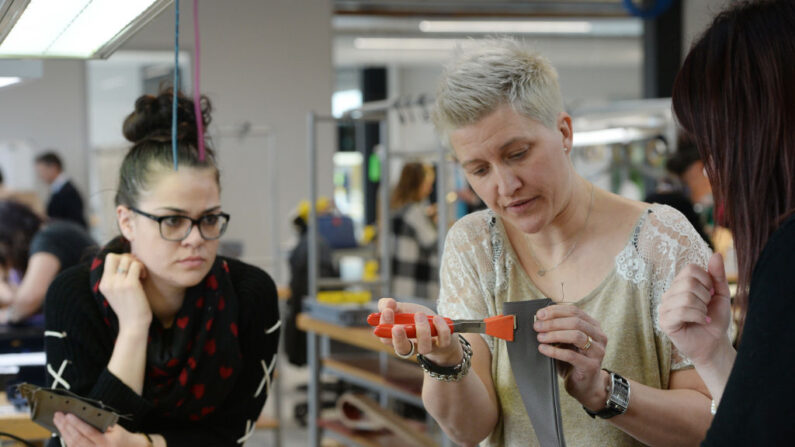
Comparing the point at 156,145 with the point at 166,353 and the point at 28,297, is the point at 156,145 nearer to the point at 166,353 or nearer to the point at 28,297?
the point at 166,353

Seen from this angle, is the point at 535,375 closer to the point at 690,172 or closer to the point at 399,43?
the point at 690,172

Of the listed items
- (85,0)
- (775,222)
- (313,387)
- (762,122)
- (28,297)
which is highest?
(85,0)

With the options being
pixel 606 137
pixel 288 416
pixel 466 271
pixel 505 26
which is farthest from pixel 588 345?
pixel 505 26

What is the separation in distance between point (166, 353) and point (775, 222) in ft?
4.30

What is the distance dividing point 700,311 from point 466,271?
1.78 feet

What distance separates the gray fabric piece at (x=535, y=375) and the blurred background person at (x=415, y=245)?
12.3 ft

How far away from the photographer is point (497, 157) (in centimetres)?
158

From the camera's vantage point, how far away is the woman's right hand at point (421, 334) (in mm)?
1338

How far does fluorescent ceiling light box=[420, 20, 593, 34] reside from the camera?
12.1 m

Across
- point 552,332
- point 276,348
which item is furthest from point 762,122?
point 276,348

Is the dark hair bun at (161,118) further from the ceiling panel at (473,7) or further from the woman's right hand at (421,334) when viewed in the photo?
the ceiling panel at (473,7)

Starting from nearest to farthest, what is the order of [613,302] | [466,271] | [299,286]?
[613,302], [466,271], [299,286]

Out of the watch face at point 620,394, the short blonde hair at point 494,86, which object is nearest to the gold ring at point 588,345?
the watch face at point 620,394

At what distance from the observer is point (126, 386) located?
1831 millimetres
